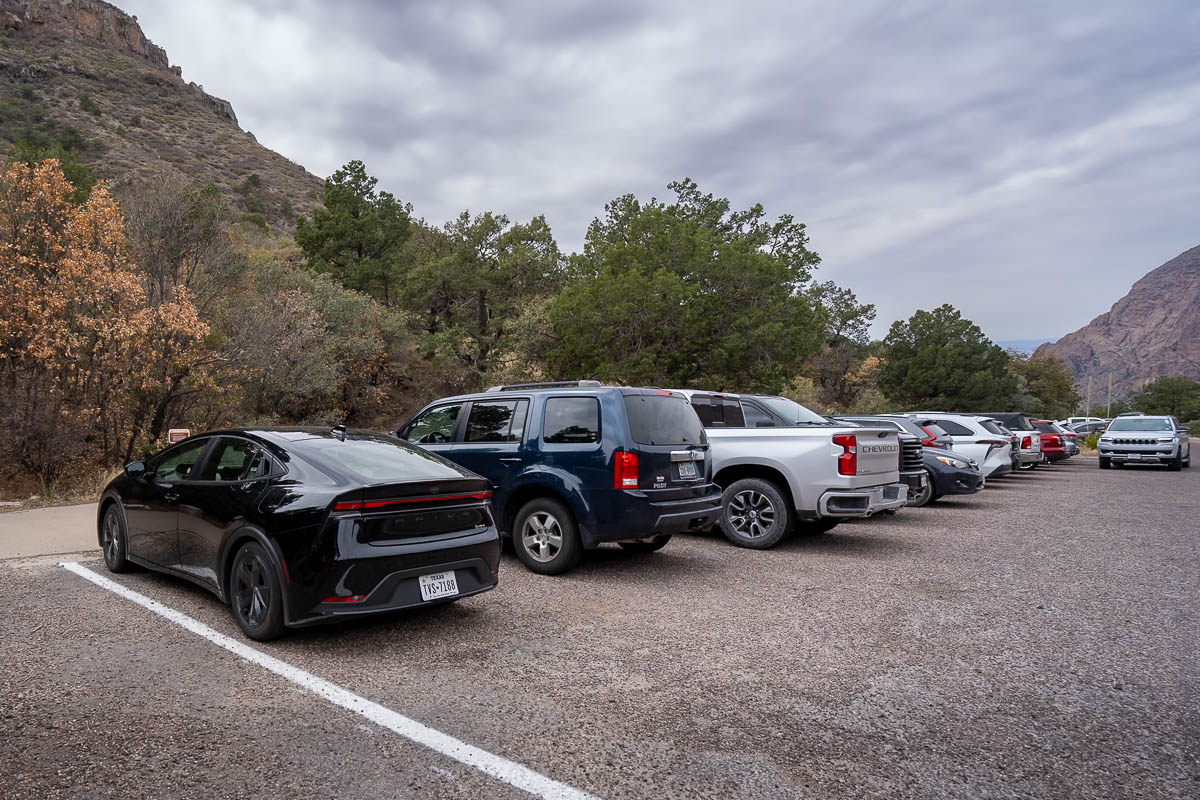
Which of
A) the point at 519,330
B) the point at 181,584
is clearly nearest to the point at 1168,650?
the point at 181,584

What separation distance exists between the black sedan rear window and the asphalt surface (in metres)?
1.07

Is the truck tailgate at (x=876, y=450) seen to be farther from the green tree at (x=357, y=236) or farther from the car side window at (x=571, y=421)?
the green tree at (x=357, y=236)

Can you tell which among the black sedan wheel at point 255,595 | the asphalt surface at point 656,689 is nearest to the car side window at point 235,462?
the black sedan wheel at point 255,595

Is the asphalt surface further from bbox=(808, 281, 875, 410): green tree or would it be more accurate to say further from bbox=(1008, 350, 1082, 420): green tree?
bbox=(1008, 350, 1082, 420): green tree

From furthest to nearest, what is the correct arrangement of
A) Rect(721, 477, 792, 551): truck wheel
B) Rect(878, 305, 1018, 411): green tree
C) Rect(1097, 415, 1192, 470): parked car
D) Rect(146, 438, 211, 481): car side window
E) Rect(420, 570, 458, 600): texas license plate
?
1. Rect(878, 305, 1018, 411): green tree
2. Rect(1097, 415, 1192, 470): parked car
3. Rect(721, 477, 792, 551): truck wheel
4. Rect(146, 438, 211, 481): car side window
5. Rect(420, 570, 458, 600): texas license plate

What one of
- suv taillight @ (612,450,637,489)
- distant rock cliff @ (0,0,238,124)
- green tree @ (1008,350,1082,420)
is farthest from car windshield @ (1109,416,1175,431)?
distant rock cliff @ (0,0,238,124)

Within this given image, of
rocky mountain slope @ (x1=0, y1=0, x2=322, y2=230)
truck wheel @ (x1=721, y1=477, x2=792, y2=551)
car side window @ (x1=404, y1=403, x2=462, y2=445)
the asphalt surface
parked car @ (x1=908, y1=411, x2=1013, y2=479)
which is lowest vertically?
the asphalt surface

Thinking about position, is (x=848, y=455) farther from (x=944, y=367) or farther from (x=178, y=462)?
(x=944, y=367)

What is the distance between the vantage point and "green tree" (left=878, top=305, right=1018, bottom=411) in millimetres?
61062

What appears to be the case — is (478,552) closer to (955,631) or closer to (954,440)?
(955,631)

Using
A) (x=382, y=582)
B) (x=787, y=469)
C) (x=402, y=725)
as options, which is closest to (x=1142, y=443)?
(x=787, y=469)

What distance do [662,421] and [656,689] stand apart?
335cm

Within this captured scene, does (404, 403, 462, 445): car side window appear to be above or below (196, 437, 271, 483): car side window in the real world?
above

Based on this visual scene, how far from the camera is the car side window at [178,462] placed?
577 centimetres
